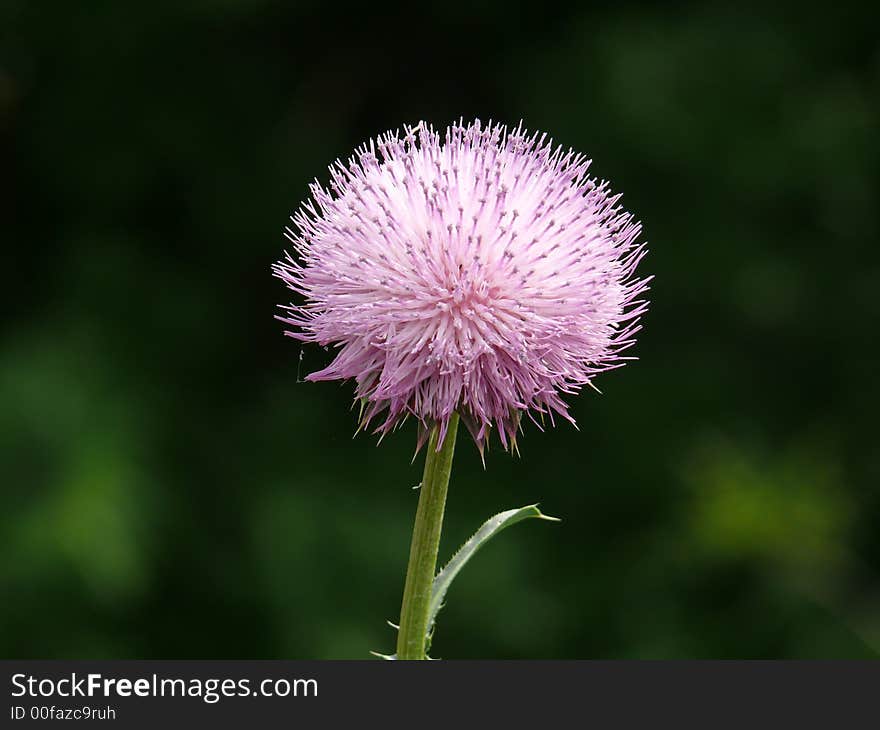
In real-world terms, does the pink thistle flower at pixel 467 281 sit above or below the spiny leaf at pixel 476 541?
above

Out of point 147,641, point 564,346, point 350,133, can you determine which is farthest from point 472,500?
point 564,346

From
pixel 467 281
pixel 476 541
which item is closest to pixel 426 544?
pixel 476 541

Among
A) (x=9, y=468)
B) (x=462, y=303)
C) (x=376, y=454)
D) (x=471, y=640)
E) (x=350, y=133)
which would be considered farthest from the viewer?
(x=350, y=133)

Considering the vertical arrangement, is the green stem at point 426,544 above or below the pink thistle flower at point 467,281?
below

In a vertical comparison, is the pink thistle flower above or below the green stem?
above

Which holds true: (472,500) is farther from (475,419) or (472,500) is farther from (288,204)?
(475,419)

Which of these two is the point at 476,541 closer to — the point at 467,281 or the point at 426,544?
the point at 426,544
